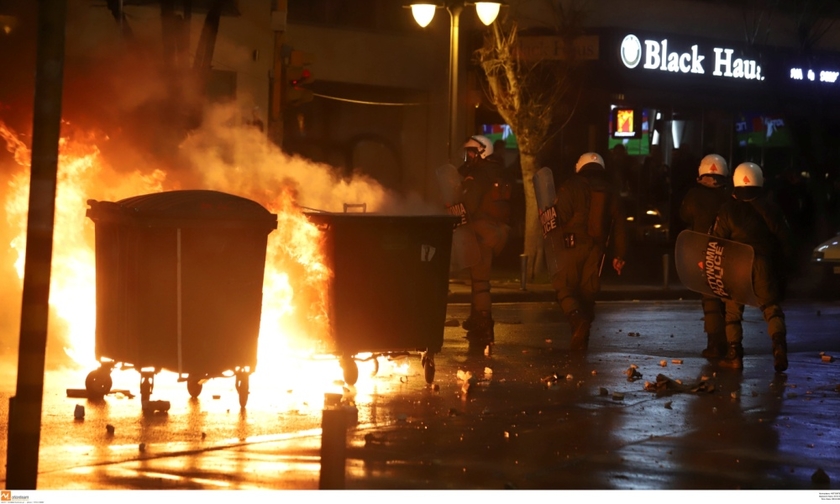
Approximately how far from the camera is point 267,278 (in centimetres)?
923

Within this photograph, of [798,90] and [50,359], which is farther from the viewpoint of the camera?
[798,90]

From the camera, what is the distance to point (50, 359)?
9992 millimetres

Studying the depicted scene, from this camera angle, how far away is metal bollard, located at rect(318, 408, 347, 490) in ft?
18.3

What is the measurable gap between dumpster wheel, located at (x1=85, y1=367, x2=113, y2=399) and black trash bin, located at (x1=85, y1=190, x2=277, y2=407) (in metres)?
0.15

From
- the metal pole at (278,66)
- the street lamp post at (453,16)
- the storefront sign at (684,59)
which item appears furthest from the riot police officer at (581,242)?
the storefront sign at (684,59)

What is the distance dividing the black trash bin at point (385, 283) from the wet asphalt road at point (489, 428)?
13.6 inches

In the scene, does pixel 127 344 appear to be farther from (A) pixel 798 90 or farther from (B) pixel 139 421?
(A) pixel 798 90

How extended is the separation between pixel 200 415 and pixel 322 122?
14595 millimetres

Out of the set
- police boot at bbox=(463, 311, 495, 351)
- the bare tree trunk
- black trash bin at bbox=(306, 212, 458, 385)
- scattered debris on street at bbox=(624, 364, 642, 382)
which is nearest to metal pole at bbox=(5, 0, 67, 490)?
black trash bin at bbox=(306, 212, 458, 385)

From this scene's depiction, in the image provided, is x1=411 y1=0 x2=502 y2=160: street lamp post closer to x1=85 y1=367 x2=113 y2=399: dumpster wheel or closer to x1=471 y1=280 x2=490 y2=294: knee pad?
x1=471 y1=280 x2=490 y2=294: knee pad

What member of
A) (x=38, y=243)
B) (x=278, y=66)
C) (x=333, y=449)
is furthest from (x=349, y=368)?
(x=278, y=66)

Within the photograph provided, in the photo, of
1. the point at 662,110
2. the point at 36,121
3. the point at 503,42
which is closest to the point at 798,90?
the point at 662,110

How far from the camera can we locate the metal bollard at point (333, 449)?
220 inches

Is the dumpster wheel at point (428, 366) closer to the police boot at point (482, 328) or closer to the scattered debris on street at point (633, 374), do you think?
the scattered debris on street at point (633, 374)
